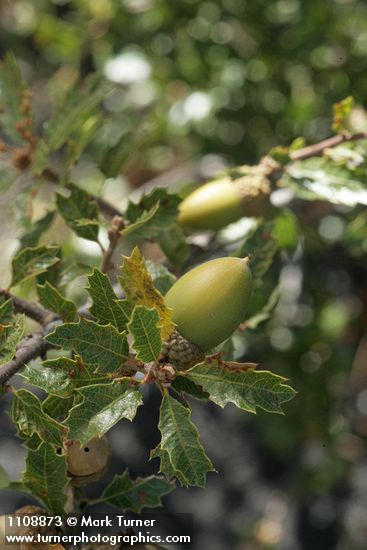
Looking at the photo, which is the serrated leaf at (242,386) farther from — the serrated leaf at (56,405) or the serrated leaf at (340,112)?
the serrated leaf at (340,112)

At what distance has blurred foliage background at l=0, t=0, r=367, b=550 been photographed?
176cm

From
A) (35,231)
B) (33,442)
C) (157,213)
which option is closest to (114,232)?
(157,213)

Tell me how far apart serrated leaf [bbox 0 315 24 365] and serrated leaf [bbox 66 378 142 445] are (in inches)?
4.0

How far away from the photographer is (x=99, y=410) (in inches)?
28.8

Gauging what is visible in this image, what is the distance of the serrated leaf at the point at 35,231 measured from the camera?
117 cm

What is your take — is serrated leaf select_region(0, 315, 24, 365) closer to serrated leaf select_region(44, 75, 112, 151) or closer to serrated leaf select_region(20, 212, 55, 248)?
serrated leaf select_region(20, 212, 55, 248)

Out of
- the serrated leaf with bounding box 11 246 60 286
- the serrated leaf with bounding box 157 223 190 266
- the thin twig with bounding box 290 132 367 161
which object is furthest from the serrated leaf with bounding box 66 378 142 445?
the thin twig with bounding box 290 132 367 161

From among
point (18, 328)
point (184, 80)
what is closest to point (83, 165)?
point (184, 80)

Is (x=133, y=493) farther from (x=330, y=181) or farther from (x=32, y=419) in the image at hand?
(x=330, y=181)

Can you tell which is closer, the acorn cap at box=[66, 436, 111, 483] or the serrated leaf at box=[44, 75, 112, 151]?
the acorn cap at box=[66, 436, 111, 483]

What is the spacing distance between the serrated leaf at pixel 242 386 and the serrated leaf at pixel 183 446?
1.7 inches

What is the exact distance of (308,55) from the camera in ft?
5.69

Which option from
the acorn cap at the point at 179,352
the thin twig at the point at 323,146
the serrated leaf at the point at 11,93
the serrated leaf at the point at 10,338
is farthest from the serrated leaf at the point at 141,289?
the serrated leaf at the point at 11,93

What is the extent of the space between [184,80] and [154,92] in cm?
20
